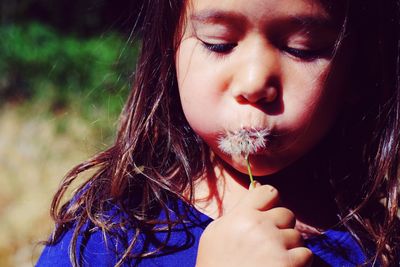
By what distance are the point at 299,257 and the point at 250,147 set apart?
0.25 m

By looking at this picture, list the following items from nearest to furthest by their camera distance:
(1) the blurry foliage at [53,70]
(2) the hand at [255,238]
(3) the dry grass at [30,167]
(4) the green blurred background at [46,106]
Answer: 1. (2) the hand at [255,238]
2. (4) the green blurred background at [46,106]
3. (3) the dry grass at [30,167]
4. (1) the blurry foliage at [53,70]

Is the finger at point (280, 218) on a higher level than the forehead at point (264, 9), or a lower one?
lower

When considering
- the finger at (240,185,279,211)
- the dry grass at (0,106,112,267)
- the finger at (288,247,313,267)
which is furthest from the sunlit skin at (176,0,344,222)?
the dry grass at (0,106,112,267)

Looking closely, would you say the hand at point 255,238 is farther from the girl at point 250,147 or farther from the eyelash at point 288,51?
the eyelash at point 288,51

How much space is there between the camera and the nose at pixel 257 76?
1.25 meters

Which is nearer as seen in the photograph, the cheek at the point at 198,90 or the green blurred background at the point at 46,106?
the cheek at the point at 198,90

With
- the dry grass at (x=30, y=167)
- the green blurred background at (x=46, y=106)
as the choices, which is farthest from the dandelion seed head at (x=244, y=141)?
the dry grass at (x=30, y=167)

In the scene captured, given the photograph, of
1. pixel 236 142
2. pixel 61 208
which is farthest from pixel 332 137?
pixel 61 208

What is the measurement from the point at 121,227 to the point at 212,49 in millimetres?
455

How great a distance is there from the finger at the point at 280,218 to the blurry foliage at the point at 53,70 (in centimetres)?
368

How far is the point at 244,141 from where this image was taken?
1.30 meters

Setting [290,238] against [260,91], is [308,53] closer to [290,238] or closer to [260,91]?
[260,91]

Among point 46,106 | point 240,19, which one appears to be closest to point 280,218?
point 240,19

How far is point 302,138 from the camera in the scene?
4.47 ft
